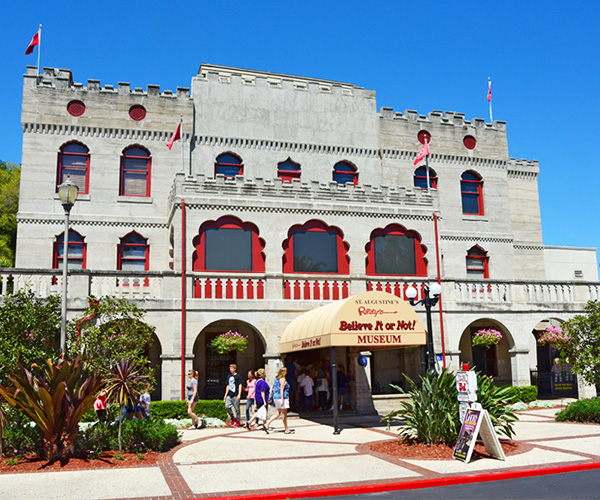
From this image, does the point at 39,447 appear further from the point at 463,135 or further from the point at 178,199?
the point at 463,135

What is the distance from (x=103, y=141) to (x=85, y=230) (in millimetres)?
4230

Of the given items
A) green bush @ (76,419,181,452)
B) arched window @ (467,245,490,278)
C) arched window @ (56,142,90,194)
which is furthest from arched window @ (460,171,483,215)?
green bush @ (76,419,181,452)

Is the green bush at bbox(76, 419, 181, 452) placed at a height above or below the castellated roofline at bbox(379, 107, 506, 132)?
below

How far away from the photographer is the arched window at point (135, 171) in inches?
1104

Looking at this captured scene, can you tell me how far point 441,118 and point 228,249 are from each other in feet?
50.3

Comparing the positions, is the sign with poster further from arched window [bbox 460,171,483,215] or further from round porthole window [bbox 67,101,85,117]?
round porthole window [bbox 67,101,85,117]

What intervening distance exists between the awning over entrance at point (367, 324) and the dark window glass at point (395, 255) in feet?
19.2

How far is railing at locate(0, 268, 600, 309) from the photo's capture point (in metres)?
21.4

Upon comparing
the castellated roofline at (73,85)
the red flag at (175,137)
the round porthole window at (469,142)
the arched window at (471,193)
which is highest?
the castellated roofline at (73,85)

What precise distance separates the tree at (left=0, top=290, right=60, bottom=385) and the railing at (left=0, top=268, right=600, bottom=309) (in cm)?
387

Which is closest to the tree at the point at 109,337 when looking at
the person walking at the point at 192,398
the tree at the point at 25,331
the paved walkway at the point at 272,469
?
the tree at the point at 25,331

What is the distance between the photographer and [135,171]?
1110 inches

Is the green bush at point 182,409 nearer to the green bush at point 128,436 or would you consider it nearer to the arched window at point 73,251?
the green bush at point 128,436

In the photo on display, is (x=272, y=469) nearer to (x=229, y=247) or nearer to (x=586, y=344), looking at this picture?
(x=229, y=247)
